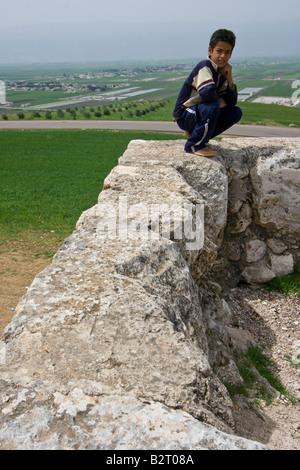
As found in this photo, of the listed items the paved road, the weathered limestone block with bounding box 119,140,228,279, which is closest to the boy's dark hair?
the weathered limestone block with bounding box 119,140,228,279

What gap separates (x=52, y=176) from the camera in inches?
603

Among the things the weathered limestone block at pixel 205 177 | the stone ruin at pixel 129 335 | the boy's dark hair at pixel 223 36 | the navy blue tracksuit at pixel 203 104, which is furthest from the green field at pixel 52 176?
the boy's dark hair at pixel 223 36

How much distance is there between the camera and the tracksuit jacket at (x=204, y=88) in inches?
205

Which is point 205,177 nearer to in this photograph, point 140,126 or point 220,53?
point 220,53

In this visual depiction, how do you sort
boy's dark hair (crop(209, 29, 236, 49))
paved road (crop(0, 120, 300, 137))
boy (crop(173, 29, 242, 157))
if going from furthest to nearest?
paved road (crop(0, 120, 300, 137))
boy (crop(173, 29, 242, 157))
boy's dark hair (crop(209, 29, 236, 49))

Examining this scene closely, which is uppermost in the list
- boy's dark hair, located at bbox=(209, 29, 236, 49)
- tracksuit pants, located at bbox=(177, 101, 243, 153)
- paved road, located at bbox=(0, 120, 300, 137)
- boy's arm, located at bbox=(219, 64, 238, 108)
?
boy's dark hair, located at bbox=(209, 29, 236, 49)

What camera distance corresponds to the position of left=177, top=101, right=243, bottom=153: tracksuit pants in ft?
17.9

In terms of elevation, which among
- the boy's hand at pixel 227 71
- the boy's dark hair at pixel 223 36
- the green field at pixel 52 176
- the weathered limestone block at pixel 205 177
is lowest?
the green field at pixel 52 176

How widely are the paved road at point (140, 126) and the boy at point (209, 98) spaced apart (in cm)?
2024

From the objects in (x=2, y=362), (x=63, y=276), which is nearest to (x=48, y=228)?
(x=63, y=276)

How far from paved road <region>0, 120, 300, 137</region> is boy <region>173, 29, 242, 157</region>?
66.4 ft

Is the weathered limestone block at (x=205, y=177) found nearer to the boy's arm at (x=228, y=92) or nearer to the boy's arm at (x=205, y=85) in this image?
the boy's arm at (x=205, y=85)

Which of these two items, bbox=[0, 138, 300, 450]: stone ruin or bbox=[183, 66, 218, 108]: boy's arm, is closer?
bbox=[0, 138, 300, 450]: stone ruin

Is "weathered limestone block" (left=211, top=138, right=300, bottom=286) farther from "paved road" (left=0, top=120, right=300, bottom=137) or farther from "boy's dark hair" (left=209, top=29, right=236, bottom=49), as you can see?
"paved road" (left=0, top=120, right=300, bottom=137)
